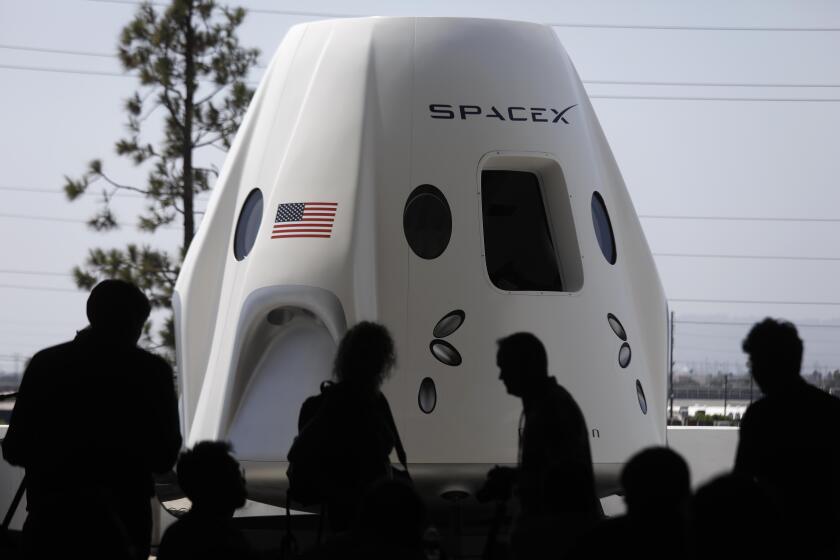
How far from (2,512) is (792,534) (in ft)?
23.3

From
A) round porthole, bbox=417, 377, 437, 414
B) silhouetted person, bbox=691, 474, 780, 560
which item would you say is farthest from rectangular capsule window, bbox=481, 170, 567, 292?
silhouetted person, bbox=691, 474, 780, 560

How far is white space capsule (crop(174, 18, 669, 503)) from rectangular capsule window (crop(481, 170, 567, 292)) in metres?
0.02

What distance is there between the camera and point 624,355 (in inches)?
355

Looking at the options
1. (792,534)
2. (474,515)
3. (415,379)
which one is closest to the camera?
(792,534)

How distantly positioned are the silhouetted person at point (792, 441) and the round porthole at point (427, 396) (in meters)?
3.44

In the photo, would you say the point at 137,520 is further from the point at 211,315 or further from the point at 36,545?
the point at 211,315

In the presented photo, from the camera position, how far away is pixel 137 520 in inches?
206

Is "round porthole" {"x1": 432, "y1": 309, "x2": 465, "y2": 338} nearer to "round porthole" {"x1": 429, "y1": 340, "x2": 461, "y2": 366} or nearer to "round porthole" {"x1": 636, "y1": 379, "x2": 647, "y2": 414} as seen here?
"round porthole" {"x1": 429, "y1": 340, "x2": 461, "y2": 366}

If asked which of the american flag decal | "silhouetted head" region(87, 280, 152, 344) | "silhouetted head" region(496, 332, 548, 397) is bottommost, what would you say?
"silhouetted head" region(496, 332, 548, 397)

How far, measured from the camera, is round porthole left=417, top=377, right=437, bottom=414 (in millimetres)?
8414

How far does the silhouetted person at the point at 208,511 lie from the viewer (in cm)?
439

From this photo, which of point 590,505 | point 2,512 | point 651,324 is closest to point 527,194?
point 651,324

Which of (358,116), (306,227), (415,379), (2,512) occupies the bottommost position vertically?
(2,512)

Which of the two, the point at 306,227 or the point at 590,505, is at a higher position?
the point at 306,227
